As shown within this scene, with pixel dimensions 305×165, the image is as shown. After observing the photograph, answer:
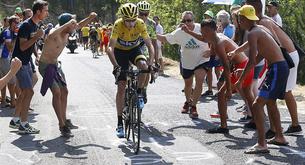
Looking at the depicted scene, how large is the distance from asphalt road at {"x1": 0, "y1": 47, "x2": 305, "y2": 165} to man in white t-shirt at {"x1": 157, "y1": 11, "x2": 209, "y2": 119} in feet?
Answer: 1.56

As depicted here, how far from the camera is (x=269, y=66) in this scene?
718 cm

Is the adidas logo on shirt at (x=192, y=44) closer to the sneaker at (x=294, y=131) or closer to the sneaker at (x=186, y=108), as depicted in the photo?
the sneaker at (x=186, y=108)

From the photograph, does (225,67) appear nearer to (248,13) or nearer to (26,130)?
(248,13)

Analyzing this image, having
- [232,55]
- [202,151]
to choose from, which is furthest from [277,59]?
[202,151]

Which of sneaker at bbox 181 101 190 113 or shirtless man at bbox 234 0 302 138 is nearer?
shirtless man at bbox 234 0 302 138

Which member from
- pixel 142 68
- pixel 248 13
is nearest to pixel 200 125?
pixel 142 68

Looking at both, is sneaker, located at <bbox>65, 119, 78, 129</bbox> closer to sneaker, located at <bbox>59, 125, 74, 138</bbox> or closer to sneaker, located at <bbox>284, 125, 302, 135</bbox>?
sneaker, located at <bbox>59, 125, 74, 138</bbox>

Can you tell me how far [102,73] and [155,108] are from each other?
7.95 meters

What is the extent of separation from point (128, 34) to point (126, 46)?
8.8 inches

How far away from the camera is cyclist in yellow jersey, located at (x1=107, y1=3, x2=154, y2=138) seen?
312 inches

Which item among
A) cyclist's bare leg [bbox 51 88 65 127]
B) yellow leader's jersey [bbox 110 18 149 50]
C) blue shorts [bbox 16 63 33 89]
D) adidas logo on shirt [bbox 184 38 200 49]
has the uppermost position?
yellow leader's jersey [bbox 110 18 149 50]

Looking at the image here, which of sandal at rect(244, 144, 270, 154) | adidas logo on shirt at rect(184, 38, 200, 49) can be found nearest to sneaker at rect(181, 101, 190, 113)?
adidas logo on shirt at rect(184, 38, 200, 49)

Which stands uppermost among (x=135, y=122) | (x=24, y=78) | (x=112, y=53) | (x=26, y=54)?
(x=112, y=53)

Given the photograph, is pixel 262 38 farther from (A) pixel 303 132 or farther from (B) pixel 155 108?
(B) pixel 155 108
